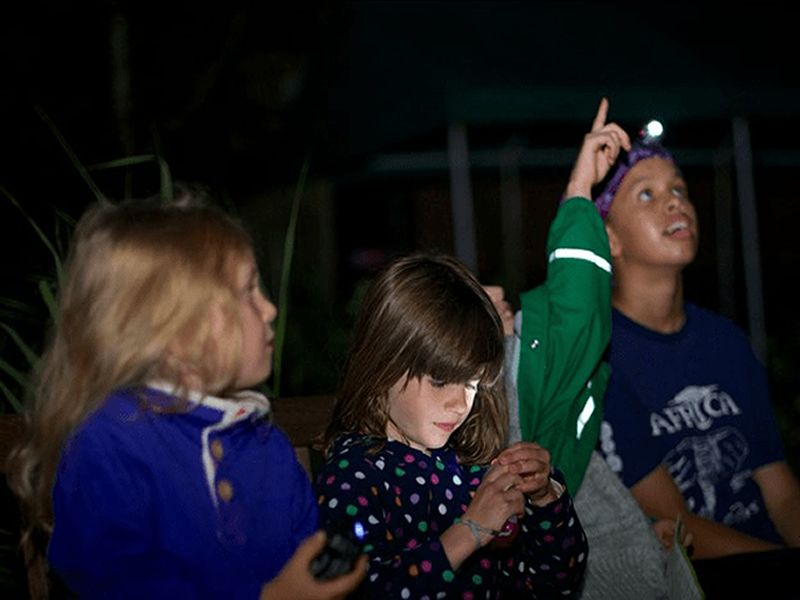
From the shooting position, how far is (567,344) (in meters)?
2.45

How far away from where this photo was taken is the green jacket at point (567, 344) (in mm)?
2449

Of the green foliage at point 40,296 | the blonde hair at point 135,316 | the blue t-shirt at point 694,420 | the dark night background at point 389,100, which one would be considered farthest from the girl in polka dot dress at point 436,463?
the dark night background at point 389,100

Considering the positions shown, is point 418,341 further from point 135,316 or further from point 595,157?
point 595,157

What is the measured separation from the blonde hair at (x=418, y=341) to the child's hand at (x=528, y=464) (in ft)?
0.49

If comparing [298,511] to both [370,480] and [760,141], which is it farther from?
[760,141]

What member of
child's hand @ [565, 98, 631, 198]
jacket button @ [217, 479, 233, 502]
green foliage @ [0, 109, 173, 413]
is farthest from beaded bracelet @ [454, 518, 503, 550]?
child's hand @ [565, 98, 631, 198]

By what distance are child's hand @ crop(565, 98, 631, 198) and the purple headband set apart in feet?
1.27

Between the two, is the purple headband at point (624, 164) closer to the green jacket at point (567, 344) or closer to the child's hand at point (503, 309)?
the green jacket at point (567, 344)

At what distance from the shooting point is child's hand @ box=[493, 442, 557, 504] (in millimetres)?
1978

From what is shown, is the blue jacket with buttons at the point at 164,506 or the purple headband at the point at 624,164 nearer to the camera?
the blue jacket with buttons at the point at 164,506

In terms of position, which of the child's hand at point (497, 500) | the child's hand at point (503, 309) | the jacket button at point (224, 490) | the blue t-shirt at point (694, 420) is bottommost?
the blue t-shirt at point (694, 420)

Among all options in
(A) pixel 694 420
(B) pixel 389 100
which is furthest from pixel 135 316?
(B) pixel 389 100

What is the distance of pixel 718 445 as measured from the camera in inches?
113

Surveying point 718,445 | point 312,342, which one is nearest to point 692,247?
point 718,445
